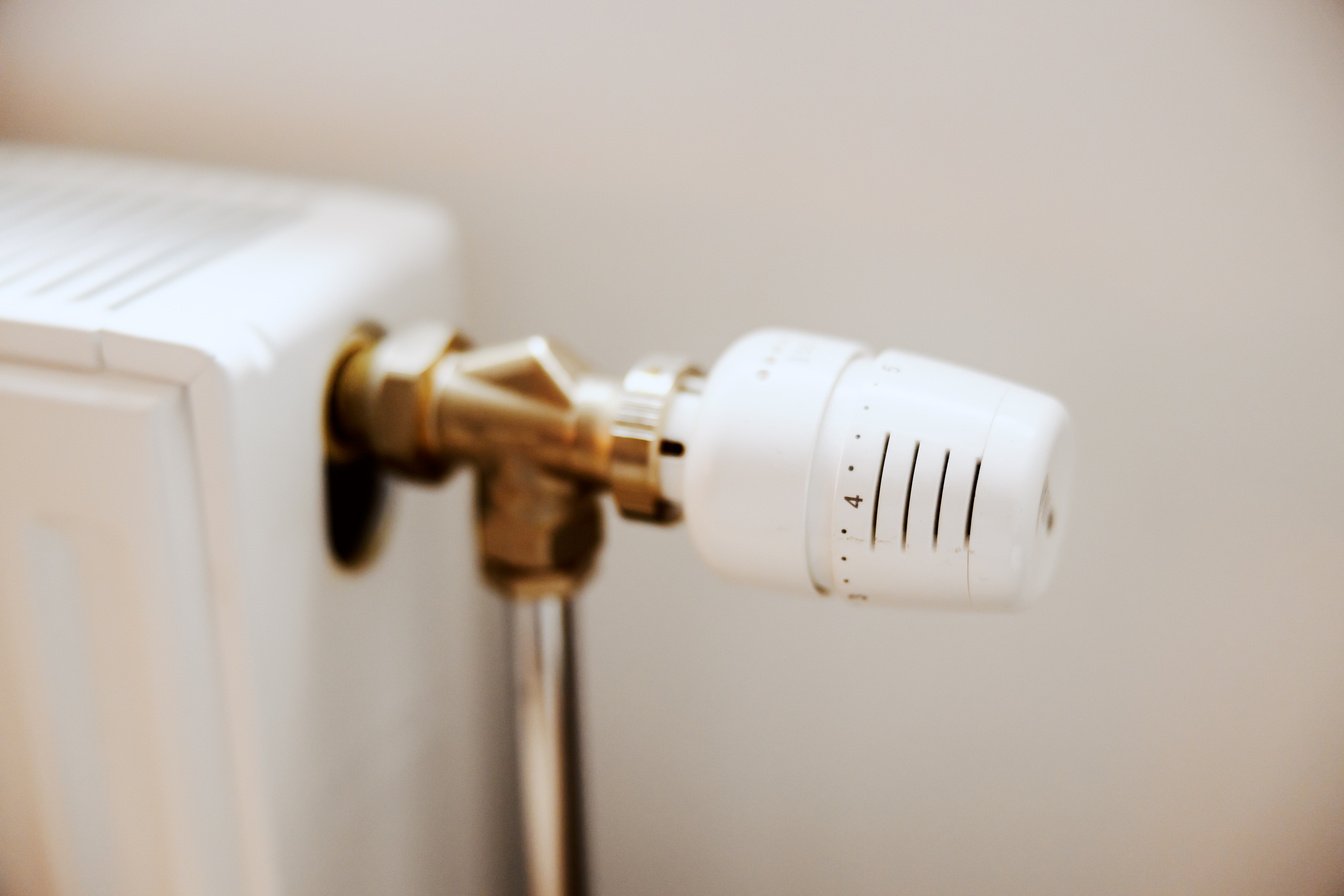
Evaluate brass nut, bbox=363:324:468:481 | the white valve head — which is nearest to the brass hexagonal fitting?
brass nut, bbox=363:324:468:481

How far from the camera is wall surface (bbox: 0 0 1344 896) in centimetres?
49

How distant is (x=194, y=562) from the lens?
0.43 meters

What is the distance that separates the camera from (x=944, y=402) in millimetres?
394

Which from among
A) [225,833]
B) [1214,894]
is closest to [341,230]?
[225,833]

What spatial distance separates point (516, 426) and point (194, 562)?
0.42 ft

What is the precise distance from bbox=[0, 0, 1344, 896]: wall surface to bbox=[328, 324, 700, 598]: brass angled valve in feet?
0.43

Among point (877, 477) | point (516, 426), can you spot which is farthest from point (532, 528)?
point (877, 477)

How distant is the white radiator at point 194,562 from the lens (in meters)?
0.41

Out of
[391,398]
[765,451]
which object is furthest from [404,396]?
[765,451]

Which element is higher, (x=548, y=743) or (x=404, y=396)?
(x=404, y=396)

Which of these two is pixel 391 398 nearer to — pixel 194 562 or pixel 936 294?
pixel 194 562

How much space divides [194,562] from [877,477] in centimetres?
24

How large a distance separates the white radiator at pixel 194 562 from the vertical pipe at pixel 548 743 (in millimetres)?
58

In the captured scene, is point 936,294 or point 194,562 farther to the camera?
point 936,294
